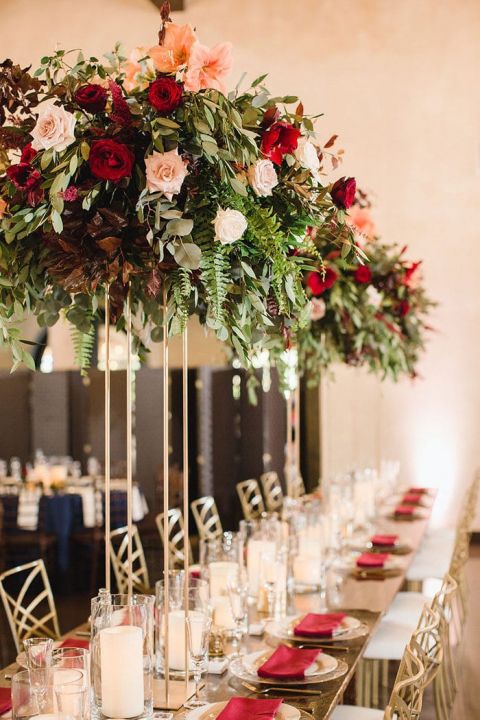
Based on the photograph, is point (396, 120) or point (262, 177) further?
point (396, 120)

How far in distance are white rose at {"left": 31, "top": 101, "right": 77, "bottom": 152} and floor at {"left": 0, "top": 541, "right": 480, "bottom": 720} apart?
12.5 feet

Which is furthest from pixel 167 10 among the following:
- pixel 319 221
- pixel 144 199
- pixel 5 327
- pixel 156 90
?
pixel 5 327

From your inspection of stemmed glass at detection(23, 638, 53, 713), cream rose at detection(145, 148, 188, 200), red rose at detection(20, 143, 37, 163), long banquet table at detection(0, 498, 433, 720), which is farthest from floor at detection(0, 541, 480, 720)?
red rose at detection(20, 143, 37, 163)

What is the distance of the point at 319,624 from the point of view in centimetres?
326

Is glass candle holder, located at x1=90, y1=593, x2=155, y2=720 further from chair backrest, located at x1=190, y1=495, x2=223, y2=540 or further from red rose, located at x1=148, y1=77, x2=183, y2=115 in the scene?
chair backrest, located at x1=190, y1=495, x2=223, y2=540

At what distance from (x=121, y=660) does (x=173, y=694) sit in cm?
40

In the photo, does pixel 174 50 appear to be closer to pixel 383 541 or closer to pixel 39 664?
pixel 39 664

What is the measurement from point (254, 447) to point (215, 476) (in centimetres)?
65

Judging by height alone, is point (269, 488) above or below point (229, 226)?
below

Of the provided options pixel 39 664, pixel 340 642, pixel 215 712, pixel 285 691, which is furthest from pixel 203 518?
pixel 39 664

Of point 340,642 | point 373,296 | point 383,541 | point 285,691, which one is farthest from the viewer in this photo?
point 383,541

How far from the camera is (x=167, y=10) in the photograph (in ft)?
7.33

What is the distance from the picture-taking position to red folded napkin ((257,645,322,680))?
270 cm

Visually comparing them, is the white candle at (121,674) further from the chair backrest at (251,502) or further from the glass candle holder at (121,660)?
the chair backrest at (251,502)
